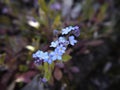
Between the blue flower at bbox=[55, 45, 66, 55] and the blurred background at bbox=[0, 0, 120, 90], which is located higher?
the blurred background at bbox=[0, 0, 120, 90]

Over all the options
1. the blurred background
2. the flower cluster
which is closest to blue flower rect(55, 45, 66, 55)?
the flower cluster

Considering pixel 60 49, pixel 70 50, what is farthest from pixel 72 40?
pixel 70 50

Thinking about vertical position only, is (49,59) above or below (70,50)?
Answer: below

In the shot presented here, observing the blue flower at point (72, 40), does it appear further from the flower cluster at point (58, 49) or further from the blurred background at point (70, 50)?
the blurred background at point (70, 50)

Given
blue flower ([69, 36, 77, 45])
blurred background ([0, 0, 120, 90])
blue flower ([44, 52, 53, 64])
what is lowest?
blue flower ([44, 52, 53, 64])

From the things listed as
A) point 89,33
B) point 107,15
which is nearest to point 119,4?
point 107,15

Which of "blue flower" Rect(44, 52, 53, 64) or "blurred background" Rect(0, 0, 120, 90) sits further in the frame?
"blurred background" Rect(0, 0, 120, 90)

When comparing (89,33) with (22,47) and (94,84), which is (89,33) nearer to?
(94,84)

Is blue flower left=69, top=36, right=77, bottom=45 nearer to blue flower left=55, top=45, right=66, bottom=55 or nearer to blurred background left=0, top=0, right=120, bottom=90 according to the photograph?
blue flower left=55, top=45, right=66, bottom=55

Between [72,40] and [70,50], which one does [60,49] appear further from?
[70,50]
